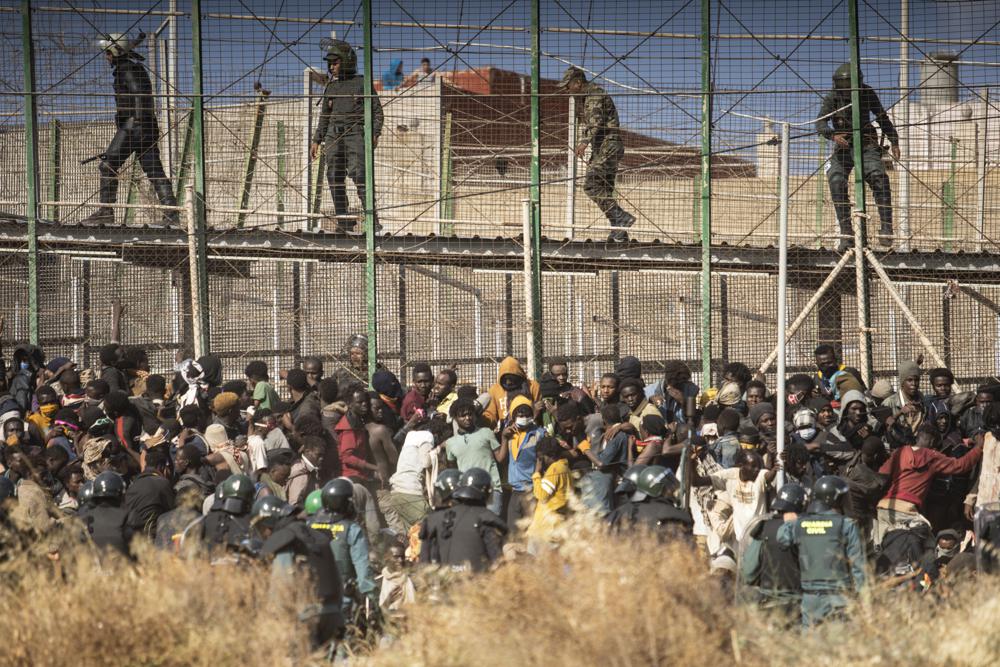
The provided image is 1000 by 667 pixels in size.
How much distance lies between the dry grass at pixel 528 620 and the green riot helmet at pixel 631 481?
4.61ft

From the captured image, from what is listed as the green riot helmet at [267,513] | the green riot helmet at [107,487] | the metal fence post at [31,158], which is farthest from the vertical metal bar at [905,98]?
the metal fence post at [31,158]

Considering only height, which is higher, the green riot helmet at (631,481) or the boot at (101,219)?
the boot at (101,219)

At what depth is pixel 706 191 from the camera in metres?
17.1

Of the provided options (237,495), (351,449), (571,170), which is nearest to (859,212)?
(571,170)

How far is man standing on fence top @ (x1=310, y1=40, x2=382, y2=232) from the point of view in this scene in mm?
17547

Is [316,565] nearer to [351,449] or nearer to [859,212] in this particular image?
[351,449]

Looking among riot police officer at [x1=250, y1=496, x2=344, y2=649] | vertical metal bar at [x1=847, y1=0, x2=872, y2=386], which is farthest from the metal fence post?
vertical metal bar at [x1=847, y1=0, x2=872, y2=386]

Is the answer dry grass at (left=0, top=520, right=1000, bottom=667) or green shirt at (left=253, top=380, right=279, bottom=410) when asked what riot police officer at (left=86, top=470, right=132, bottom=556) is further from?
green shirt at (left=253, top=380, right=279, bottom=410)

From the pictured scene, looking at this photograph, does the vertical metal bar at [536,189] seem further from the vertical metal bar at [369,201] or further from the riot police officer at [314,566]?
the riot police officer at [314,566]

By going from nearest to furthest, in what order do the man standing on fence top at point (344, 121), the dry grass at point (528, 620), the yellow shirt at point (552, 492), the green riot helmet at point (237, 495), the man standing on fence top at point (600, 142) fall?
the dry grass at point (528, 620)
the green riot helmet at point (237, 495)
the yellow shirt at point (552, 492)
the man standing on fence top at point (600, 142)
the man standing on fence top at point (344, 121)

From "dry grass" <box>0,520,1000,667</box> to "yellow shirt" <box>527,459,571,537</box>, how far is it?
2.23 m

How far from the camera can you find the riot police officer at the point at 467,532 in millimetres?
10148

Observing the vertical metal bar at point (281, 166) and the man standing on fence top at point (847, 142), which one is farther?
the vertical metal bar at point (281, 166)

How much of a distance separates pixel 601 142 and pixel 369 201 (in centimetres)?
284
